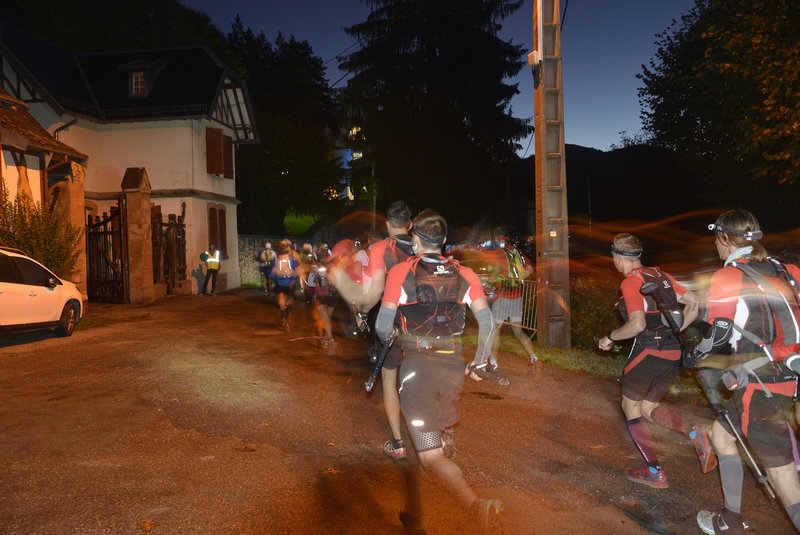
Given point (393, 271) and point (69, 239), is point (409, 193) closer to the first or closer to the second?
point (69, 239)

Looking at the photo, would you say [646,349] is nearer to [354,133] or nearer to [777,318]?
[777,318]

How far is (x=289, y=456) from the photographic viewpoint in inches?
202

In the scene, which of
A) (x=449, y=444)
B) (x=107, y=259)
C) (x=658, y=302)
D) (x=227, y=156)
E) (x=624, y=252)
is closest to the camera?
(x=658, y=302)

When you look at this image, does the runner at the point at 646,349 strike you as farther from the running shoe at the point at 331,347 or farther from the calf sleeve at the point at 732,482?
the running shoe at the point at 331,347

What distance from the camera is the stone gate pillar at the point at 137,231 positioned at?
1756 centimetres

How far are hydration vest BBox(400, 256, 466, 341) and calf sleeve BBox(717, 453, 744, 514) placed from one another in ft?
6.19

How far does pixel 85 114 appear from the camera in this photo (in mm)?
22844

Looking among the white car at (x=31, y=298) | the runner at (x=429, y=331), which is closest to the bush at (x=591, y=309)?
the runner at (x=429, y=331)

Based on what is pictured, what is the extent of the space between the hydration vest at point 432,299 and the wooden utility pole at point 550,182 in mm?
6858

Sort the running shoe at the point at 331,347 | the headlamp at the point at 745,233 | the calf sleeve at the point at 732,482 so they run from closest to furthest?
the headlamp at the point at 745,233, the calf sleeve at the point at 732,482, the running shoe at the point at 331,347

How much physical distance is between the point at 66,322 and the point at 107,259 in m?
6.77

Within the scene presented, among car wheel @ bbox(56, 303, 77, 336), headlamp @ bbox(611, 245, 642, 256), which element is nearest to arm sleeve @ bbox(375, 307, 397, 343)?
headlamp @ bbox(611, 245, 642, 256)

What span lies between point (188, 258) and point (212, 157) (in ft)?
15.1

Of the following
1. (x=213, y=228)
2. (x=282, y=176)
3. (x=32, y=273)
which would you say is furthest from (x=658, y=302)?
(x=282, y=176)
